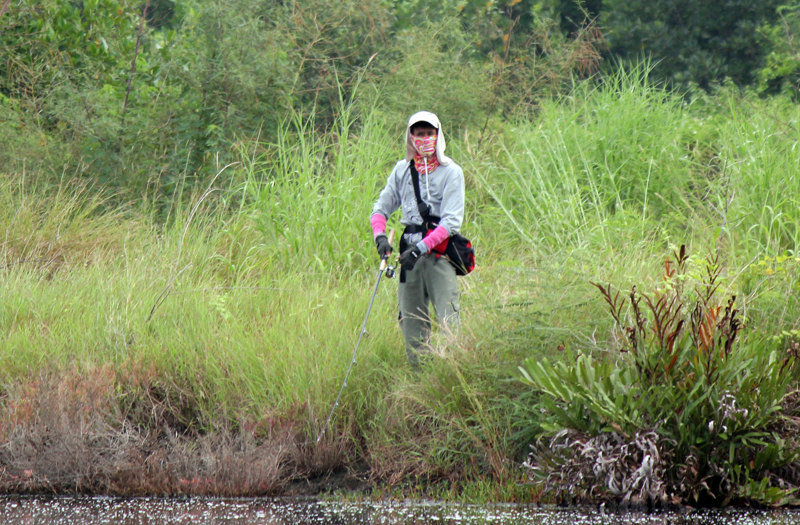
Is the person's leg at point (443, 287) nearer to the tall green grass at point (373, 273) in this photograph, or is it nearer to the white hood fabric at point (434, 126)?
the tall green grass at point (373, 273)

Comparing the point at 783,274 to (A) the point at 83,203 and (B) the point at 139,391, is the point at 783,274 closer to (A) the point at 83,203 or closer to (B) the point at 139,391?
(B) the point at 139,391

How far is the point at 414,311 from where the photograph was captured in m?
7.45

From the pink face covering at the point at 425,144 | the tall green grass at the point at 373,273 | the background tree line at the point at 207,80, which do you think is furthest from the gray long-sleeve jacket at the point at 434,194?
the background tree line at the point at 207,80

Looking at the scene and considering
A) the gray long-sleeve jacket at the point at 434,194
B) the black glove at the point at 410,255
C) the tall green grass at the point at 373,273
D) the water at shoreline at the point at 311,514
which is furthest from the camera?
the gray long-sleeve jacket at the point at 434,194

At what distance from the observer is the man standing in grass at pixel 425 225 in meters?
7.14

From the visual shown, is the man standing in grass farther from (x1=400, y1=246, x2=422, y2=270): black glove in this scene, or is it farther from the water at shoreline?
the water at shoreline

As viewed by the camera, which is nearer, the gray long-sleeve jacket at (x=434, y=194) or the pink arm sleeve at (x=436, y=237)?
the pink arm sleeve at (x=436, y=237)

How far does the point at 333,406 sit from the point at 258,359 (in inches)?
30.5

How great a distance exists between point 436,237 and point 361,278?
2.59 metres

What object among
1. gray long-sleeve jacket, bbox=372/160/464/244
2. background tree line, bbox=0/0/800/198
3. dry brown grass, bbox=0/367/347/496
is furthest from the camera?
A: background tree line, bbox=0/0/800/198

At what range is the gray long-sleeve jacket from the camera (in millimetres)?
7113

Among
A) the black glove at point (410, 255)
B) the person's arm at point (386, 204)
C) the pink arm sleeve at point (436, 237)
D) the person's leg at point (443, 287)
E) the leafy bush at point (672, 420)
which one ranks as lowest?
the leafy bush at point (672, 420)

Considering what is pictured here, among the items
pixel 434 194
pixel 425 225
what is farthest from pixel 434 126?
pixel 425 225

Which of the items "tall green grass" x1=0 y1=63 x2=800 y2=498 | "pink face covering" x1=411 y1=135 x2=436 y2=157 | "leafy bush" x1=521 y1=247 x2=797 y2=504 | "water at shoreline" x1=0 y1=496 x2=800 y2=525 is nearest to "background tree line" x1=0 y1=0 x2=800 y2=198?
"tall green grass" x1=0 y1=63 x2=800 y2=498
